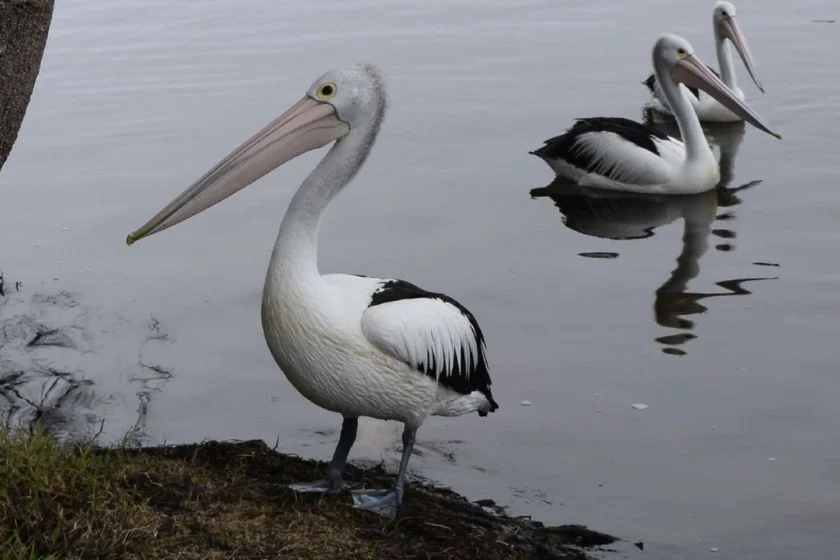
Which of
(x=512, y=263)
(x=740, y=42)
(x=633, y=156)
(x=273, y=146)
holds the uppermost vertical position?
(x=740, y=42)

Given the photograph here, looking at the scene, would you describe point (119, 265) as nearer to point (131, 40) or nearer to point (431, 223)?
point (431, 223)

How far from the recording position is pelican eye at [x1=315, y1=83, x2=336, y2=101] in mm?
4051

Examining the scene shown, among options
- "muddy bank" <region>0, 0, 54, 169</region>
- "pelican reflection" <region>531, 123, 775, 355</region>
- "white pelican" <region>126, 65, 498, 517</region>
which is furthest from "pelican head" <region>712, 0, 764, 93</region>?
"muddy bank" <region>0, 0, 54, 169</region>

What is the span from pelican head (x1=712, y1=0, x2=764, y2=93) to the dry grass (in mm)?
6584

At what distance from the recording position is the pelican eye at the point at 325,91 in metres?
4.05

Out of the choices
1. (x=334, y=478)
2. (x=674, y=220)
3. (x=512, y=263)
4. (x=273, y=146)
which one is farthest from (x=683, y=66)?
(x=334, y=478)

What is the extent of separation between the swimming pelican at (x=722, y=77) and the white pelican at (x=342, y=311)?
243 inches

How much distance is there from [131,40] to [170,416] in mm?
8197

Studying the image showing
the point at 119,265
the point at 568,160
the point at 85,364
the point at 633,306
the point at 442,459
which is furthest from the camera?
the point at 568,160

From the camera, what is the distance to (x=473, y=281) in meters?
6.68

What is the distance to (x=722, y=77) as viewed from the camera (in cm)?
1020

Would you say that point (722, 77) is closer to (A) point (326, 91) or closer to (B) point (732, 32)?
(B) point (732, 32)

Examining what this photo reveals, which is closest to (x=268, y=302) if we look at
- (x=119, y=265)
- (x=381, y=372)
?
(x=381, y=372)

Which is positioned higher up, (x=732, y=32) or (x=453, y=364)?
(x=732, y=32)
